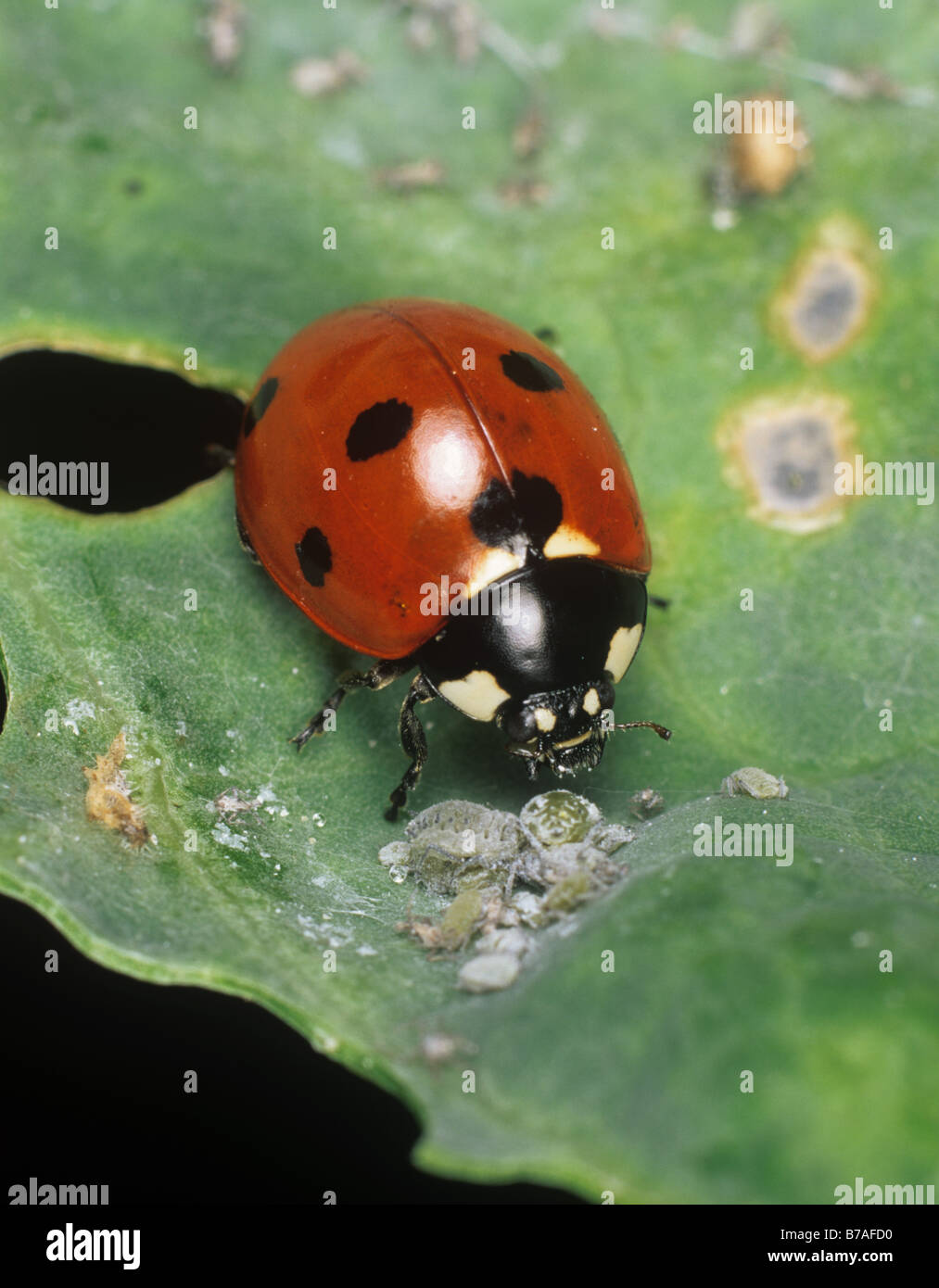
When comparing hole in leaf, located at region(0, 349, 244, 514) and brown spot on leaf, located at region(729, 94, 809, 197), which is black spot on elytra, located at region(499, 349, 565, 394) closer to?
hole in leaf, located at region(0, 349, 244, 514)

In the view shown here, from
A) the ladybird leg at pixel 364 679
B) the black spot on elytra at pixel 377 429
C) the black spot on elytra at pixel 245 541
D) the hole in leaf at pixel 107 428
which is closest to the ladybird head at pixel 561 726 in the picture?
the ladybird leg at pixel 364 679

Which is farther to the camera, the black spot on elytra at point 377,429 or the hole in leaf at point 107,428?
the hole in leaf at point 107,428

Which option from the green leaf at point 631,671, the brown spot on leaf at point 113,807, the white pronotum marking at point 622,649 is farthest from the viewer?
the white pronotum marking at point 622,649

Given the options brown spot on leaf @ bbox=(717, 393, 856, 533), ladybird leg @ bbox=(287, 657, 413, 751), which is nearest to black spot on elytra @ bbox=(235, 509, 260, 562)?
ladybird leg @ bbox=(287, 657, 413, 751)

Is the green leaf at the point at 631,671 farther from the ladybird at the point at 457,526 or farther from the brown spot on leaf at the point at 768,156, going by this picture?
the ladybird at the point at 457,526

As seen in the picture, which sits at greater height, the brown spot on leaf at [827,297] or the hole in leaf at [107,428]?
the brown spot on leaf at [827,297]

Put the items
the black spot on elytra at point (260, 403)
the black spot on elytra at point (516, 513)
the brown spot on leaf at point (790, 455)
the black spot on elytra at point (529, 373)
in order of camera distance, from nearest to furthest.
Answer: the black spot on elytra at point (516, 513) < the black spot on elytra at point (529, 373) < the black spot on elytra at point (260, 403) < the brown spot on leaf at point (790, 455)

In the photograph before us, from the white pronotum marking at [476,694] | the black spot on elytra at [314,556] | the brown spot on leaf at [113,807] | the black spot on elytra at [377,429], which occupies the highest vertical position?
the black spot on elytra at [377,429]
